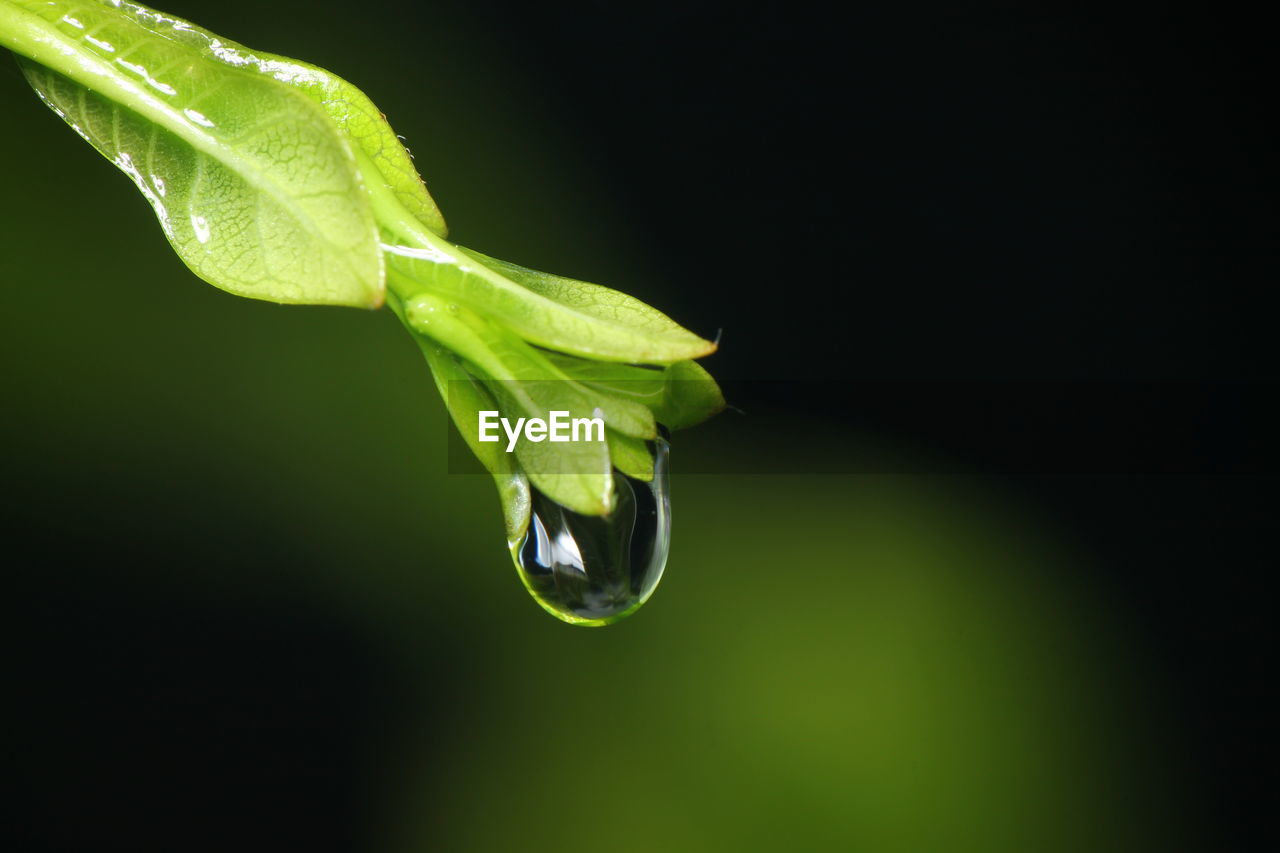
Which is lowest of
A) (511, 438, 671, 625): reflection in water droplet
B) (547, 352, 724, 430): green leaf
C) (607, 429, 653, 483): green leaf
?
(511, 438, 671, 625): reflection in water droplet

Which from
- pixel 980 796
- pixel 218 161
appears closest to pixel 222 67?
pixel 218 161

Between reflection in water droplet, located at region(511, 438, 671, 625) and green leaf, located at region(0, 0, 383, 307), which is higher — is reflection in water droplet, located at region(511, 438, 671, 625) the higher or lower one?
the lower one

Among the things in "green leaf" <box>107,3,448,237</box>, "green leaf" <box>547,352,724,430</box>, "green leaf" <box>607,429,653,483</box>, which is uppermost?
"green leaf" <box>107,3,448,237</box>

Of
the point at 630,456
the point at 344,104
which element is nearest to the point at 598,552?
the point at 630,456

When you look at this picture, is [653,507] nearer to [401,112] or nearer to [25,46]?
[25,46]

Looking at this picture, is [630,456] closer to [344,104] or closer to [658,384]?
[658,384]
